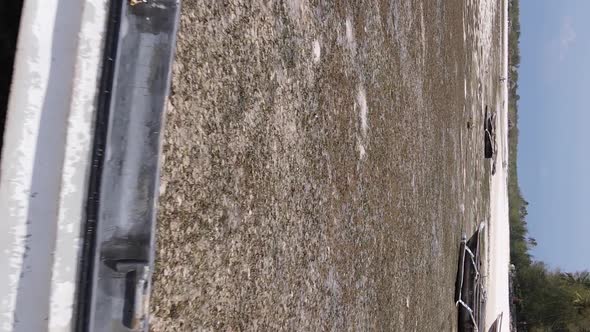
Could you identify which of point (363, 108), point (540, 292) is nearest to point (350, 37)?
point (363, 108)

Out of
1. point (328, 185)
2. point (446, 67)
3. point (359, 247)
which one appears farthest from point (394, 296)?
point (446, 67)

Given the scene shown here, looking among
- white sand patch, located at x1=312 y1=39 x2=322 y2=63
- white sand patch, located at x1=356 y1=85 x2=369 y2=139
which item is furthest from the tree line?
white sand patch, located at x1=312 y1=39 x2=322 y2=63

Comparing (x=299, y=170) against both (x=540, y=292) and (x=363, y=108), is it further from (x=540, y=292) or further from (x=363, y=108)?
(x=540, y=292)

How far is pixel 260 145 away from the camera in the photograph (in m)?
1.37

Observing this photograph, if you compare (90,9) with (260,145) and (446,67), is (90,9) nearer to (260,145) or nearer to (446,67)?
(260,145)

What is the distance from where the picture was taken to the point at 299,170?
1596mm

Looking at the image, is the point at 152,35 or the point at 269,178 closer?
the point at 152,35

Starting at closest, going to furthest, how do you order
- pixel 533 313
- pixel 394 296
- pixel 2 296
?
pixel 2 296, pixel 394 296, pixel 533 313

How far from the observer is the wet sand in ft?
3.55

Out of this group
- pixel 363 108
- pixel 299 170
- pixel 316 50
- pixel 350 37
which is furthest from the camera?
pixel 363 108

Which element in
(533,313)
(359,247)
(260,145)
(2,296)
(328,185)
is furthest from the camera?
(533,313)

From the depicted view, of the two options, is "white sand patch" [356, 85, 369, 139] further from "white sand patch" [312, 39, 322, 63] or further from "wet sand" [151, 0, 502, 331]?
"white sand patch" [312, 39, 322, 63]

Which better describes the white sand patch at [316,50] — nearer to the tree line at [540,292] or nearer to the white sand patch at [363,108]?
the white sand patch at [363,108]

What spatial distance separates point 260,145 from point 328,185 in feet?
1.56
